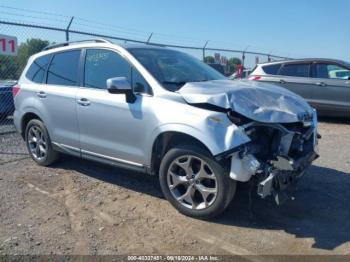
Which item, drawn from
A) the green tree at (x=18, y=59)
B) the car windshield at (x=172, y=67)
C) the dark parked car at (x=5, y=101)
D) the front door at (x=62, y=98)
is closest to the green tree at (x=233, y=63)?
the green tree at (x=18, y=59)

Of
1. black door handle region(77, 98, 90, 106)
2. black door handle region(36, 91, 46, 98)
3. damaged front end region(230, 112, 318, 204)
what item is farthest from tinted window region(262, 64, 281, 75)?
black door handle region(77, 98, 90, 106)

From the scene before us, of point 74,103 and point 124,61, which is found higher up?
point 124,61

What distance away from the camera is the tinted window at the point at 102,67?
5083mm

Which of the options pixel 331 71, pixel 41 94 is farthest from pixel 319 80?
pixel 41 94

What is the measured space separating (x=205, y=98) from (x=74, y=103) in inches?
83.6

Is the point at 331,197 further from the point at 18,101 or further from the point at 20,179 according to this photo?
the point at 18,101

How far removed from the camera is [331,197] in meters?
5.05

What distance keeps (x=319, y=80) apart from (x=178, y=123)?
7.14m

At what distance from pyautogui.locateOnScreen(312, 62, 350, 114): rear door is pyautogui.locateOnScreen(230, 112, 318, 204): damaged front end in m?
5.94

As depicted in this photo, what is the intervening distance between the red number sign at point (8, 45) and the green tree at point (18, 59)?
49 cm

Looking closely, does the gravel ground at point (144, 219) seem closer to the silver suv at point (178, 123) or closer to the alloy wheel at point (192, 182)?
the alloy wheel at point (192, 182)

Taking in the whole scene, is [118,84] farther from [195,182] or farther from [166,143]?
[195,182]

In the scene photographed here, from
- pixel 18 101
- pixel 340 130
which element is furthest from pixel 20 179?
pixel 340 130

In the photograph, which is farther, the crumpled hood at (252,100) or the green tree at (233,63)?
the green tree at (233,63)
